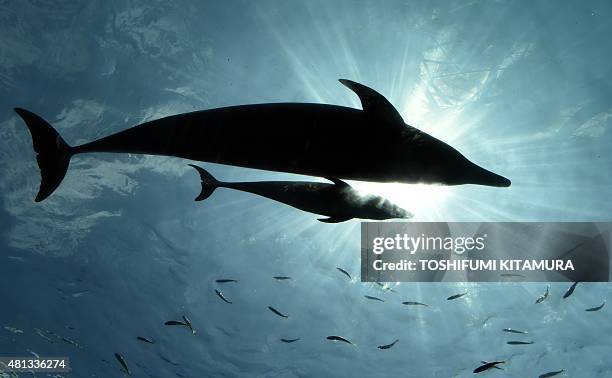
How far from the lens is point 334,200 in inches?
91.1

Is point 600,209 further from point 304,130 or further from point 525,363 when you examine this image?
point 304,130

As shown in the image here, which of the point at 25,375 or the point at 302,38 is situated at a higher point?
the point at 302,38

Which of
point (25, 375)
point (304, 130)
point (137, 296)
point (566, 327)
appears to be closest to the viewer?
point (304, 130)

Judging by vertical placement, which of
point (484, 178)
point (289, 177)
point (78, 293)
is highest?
point (289, 177)

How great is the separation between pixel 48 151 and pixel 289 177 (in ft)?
17.8

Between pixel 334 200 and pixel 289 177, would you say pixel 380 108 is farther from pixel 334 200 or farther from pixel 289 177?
pixel 289 177

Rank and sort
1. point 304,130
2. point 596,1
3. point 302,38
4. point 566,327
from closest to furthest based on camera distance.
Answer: point 304,130
point 596,1
point 302,38
point 566,327

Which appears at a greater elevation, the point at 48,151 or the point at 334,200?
the point at 48,151

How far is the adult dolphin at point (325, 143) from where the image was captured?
2.03 m

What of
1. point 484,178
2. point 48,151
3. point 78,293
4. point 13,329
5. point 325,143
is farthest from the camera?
point 13,329

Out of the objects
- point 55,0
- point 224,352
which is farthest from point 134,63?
point 224,352

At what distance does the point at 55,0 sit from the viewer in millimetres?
12164

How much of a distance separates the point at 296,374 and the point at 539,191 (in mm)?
22137

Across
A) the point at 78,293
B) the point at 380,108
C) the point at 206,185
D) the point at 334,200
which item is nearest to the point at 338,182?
the point at 334,200
